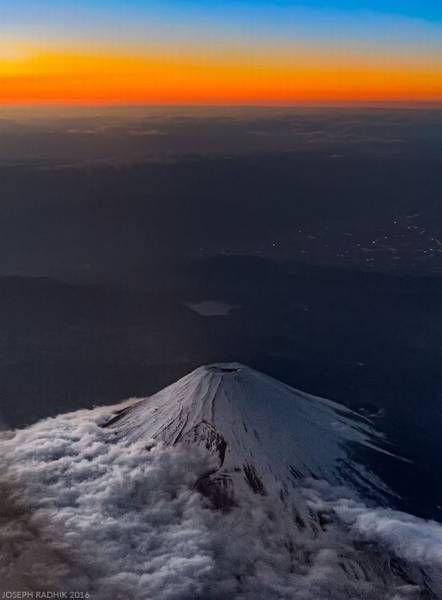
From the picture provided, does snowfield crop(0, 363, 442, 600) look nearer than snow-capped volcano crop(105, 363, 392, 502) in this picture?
Yes

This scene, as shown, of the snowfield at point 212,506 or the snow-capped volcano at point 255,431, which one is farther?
the snow-capped volcano at point 255,431

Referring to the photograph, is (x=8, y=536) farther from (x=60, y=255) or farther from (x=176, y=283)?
(x=60, y=255)

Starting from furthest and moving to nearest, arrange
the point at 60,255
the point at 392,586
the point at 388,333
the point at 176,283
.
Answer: the point at 60,255 → the point at 176,283 → the point at 388,333 → the point at 392,586

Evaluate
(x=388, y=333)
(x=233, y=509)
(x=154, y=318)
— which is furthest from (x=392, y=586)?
(x=154, y=318)
